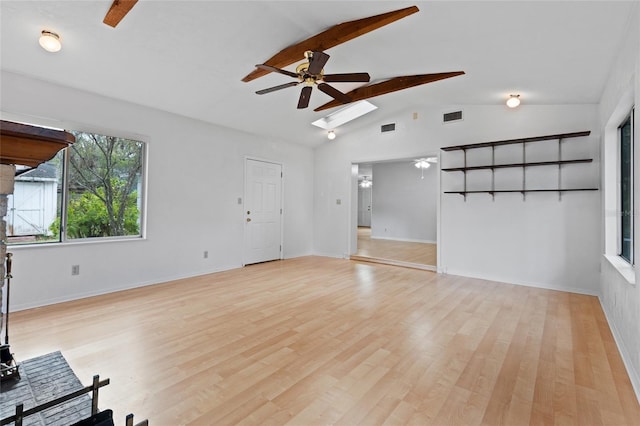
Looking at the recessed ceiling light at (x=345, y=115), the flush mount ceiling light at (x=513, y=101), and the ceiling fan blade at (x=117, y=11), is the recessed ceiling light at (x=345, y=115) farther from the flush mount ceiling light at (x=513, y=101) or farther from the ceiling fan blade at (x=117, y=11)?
the ceiling fan blade at (x=117, y=11)

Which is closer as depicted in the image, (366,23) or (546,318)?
(366,23)

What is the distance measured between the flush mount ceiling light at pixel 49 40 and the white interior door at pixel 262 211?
10.9 feet

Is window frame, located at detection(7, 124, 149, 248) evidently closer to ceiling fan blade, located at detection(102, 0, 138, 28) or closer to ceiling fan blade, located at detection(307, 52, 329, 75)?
ceiling fan blade, located at detection(102, 0, 138, 28)

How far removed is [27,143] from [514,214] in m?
5.68

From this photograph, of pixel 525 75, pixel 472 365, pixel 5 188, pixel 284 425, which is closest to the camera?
pixel 5 188

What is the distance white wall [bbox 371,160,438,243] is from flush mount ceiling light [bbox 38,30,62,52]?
26.9 feet

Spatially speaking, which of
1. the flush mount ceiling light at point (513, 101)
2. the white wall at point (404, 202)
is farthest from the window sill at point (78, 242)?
the white wall at point (404, 202)

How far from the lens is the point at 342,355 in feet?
8.20

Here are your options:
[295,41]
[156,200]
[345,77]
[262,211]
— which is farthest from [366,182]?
[345,77]

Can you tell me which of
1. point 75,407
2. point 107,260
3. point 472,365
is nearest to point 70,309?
point 107,260

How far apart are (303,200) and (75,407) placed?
19.3 feet

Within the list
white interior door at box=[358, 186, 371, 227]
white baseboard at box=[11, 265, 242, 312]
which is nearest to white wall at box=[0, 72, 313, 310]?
white baseboard at box=[11, 265, 242, 312]

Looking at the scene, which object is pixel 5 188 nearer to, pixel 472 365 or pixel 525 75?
pixel 472 365

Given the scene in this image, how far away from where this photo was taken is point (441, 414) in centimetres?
181
